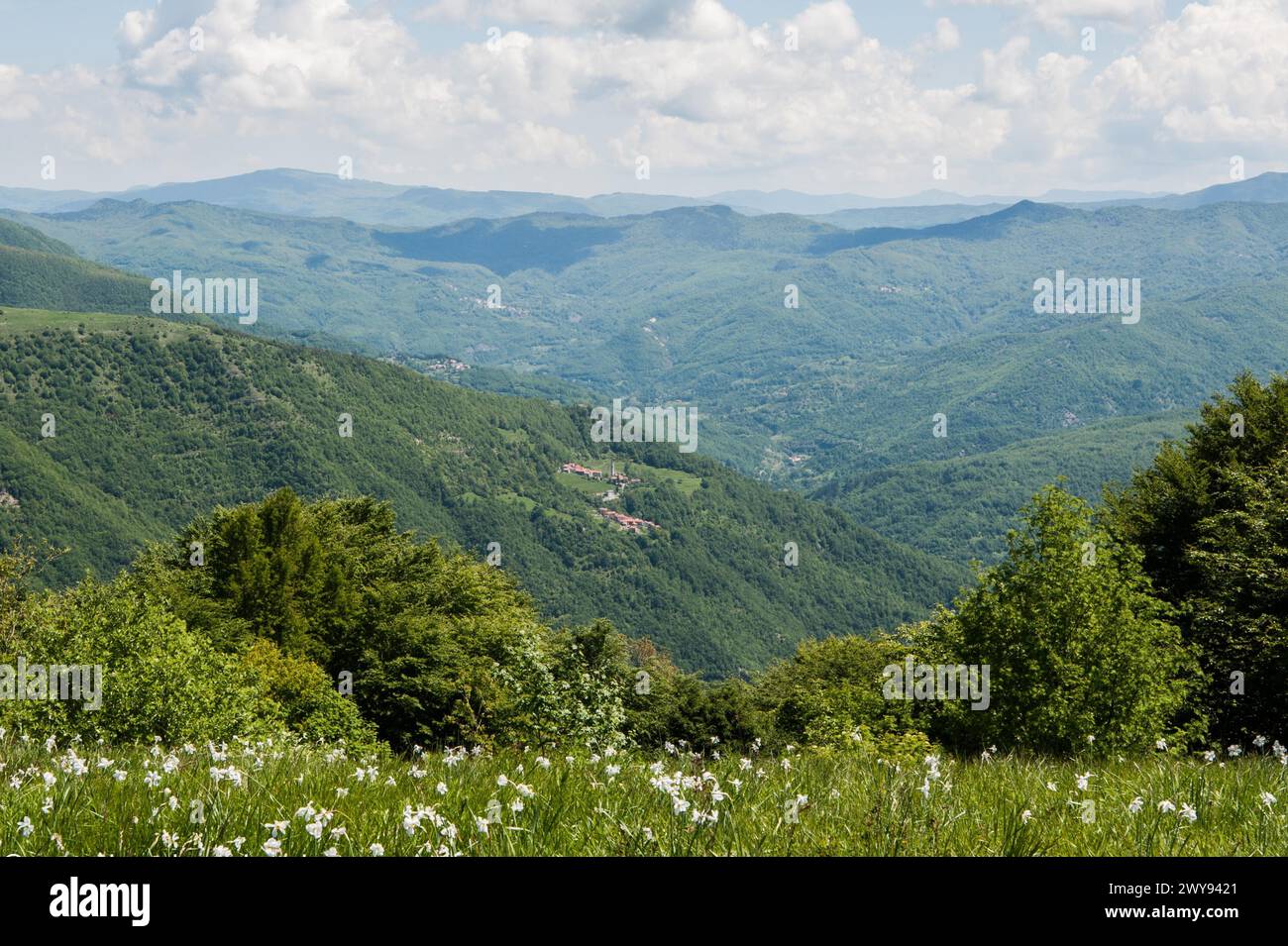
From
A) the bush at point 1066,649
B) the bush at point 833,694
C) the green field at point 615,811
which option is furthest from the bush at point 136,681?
the bush at point 1066,649

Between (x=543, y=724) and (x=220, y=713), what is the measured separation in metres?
9.66

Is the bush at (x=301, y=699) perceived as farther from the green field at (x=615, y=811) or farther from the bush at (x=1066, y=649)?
the green field at (x=615, y=811)

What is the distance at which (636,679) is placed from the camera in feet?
155

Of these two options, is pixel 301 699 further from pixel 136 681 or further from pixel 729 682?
pixel 729 682

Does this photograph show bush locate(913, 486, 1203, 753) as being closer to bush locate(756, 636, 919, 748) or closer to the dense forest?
the dense forest

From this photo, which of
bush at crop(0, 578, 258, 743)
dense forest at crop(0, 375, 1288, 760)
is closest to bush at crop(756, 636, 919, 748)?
dense forest at crop(0, 375, 1288, 760)

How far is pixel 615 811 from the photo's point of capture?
5.88 m

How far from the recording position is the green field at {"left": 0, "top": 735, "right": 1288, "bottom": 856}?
201 inches

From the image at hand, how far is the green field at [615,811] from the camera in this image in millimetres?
5094

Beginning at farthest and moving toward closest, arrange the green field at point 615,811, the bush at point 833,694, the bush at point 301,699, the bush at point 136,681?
the bush at point 833,694, the bush at point 301,699, the bush at point 136,681, the green field at point 615,811
